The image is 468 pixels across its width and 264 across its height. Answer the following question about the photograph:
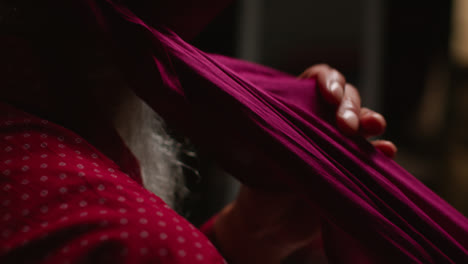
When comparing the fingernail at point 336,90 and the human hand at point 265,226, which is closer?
the fingernail at point 336,90

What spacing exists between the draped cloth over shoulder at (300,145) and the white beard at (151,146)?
0.09 meters

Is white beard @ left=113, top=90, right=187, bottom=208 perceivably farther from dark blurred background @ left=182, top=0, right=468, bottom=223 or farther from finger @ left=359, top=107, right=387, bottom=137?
dark blurred background @ left=182, top=0, right=468, bottom=223

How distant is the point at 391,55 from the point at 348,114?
5.77ft

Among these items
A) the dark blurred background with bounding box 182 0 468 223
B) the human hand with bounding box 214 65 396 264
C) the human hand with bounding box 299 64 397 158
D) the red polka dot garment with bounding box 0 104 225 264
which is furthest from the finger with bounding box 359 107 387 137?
the dark blurred background with bounding box 182 0 468 223

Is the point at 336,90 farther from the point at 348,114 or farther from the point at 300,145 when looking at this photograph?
the point at 300,145

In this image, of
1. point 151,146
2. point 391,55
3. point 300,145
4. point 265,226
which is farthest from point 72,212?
point 391,55

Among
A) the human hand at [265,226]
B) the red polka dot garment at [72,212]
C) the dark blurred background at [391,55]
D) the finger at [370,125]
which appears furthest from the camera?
the dark blurred background at [391,55]

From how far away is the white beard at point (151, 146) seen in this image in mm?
516

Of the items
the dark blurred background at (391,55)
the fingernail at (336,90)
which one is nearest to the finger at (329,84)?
the fingernail at (336,90)

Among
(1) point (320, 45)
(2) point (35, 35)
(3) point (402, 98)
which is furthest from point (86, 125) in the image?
(3) point (402, 98)

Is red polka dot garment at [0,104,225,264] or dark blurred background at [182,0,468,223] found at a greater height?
red polka dot garment at [0,104,225,264]

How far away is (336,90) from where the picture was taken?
51 cm

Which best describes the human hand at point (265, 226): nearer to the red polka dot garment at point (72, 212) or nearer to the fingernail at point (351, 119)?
the fingernail at point (351, 119)

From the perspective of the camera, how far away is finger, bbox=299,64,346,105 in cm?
50
